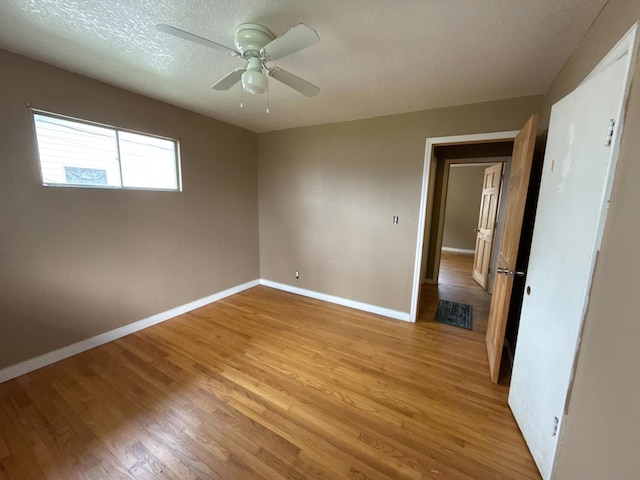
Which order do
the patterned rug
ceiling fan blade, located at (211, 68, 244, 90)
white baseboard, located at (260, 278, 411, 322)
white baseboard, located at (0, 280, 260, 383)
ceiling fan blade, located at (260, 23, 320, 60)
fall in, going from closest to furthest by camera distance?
1. ceiling fan blade, located at (260, 23, 320, 60)
2. ceiling fan blade, located at (211, 68, 244, 90)
3. white baseboard, located at (0, 280, 260, 383)
4. the patterned rug
5. white baseboard, located at (260, 278, 411, 322)

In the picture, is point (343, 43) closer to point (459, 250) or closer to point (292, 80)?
point (292, 80)

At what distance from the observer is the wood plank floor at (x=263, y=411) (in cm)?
135

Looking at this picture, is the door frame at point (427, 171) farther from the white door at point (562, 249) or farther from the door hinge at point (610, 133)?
the door hinge at point (610, 133)

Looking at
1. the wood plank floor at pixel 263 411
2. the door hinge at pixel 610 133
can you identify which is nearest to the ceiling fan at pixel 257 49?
the door hinge at pixel 610 133

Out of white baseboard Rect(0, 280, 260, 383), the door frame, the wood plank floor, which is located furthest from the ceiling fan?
white baseboard Rect(0, 280, 260, 383)

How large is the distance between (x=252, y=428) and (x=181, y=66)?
2698mm

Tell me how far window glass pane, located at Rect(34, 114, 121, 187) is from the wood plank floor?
1626 millimetres

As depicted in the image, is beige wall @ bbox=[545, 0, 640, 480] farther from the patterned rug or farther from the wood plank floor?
the patterned rug

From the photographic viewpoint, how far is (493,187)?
416 cm

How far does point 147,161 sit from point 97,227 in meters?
0.85

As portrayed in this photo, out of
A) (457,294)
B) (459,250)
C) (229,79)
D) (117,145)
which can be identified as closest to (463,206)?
(459,250)

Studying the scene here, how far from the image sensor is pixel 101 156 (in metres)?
2.32

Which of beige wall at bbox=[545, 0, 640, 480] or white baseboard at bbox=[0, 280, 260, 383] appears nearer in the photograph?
beige wall at bbox=[545, 0, 640, 480]

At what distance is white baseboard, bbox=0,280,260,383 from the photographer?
1.96m
